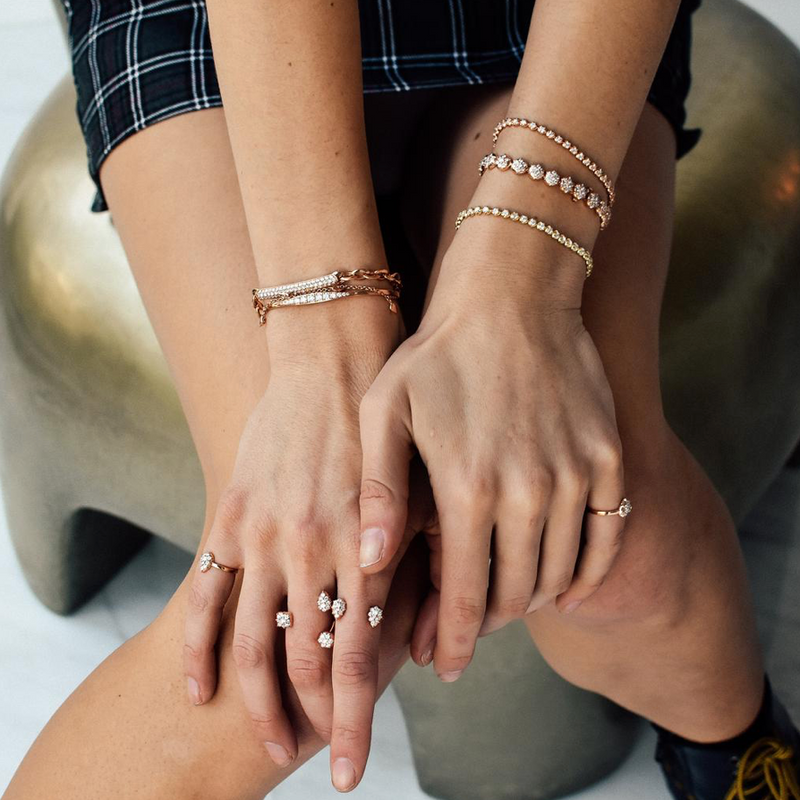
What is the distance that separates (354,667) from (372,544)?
8cm

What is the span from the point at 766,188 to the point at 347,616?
67 cm

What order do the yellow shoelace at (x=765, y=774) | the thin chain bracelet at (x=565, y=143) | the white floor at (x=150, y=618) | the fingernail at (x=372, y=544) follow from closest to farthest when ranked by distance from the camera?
the fingernail at (x=372, y=544)
the thin chain bracelet at (x=565, y=143)
the yellow shoelace at (x=765, y=774)
the white floor at (x=150, y=618)

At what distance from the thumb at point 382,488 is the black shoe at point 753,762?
45cm

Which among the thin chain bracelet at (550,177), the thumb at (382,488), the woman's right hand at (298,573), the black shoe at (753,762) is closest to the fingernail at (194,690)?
the woman's right hand at (298,573)

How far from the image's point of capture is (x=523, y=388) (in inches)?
23.2

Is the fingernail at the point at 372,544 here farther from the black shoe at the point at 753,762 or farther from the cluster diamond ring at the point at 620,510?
the black shoe at the point at 753,762

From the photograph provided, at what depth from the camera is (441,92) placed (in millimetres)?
836

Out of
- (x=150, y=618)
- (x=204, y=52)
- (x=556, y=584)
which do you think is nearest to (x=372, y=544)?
(x=556, y=584)

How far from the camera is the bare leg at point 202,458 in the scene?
62 cm

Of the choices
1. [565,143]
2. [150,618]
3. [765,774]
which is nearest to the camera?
[565,143]

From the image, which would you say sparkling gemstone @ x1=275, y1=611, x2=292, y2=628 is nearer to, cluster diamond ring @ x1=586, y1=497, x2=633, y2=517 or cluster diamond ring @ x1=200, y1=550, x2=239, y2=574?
cluster diamond ring @ x1=200, y1=550, x2=239, y2=574

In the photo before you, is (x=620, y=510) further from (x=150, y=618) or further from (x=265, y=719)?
(x=150, y=618)

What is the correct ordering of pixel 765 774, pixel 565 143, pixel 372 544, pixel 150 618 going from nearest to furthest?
pixel 372 544 → pixel 565 143 → pixel 765 774 → pixel 150 618

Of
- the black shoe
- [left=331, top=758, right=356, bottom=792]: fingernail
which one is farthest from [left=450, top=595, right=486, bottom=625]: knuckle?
the black shoe
